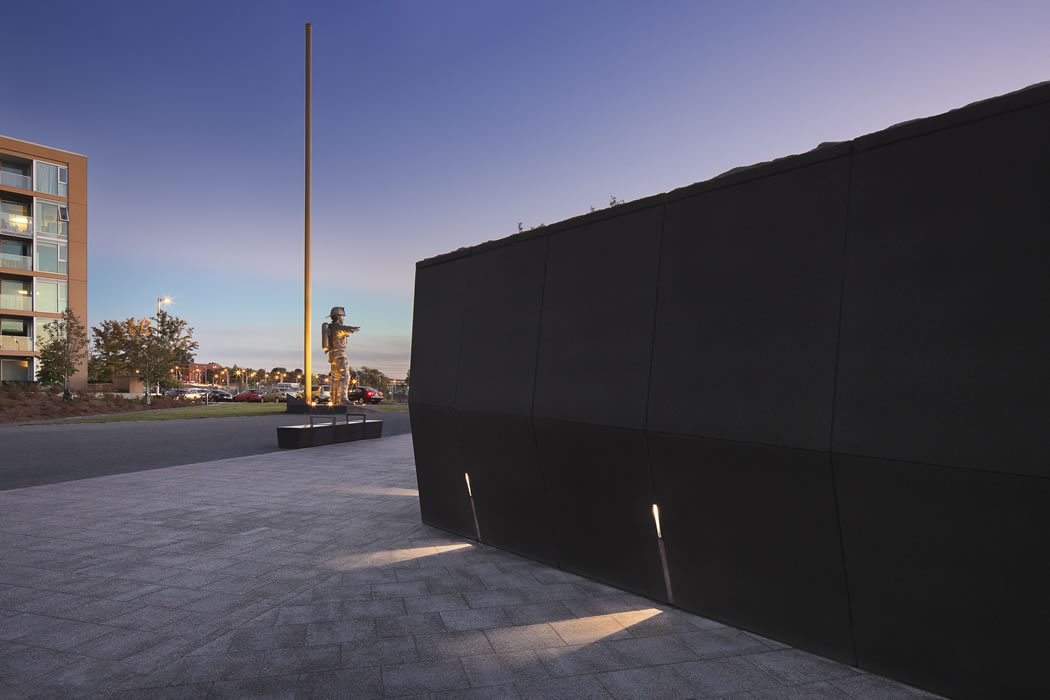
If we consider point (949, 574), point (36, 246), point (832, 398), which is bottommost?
point (949, 574)

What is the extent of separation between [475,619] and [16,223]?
55480 millimetres

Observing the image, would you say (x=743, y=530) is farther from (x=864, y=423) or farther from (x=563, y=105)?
(x=563, y=105)

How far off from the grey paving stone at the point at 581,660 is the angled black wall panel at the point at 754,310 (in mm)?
1798

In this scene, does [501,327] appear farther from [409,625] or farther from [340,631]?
[340,631]

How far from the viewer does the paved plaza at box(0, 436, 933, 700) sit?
3352 millimetres

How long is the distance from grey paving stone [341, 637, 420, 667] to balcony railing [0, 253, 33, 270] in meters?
53.3

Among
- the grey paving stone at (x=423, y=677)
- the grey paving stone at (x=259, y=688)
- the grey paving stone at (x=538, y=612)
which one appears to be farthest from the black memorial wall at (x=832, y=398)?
the grey paving stone at (x=259, y=688)

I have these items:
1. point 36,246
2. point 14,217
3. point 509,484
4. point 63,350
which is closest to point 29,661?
point 509,484

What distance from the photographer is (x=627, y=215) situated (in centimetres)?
511

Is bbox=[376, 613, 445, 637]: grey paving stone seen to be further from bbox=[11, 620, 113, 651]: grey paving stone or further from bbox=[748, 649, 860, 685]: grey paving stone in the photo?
bbox=[748, 649, 860, 685]: grey paving stone

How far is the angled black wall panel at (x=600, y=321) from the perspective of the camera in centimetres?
481

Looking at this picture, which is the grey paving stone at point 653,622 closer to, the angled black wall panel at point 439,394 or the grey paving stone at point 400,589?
the grey paving stone at point 400,589

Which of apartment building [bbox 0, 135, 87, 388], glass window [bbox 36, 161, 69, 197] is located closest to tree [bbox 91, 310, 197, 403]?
apartment building [bbox 0, 135, 87, 388]

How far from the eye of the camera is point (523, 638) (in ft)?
13.2
